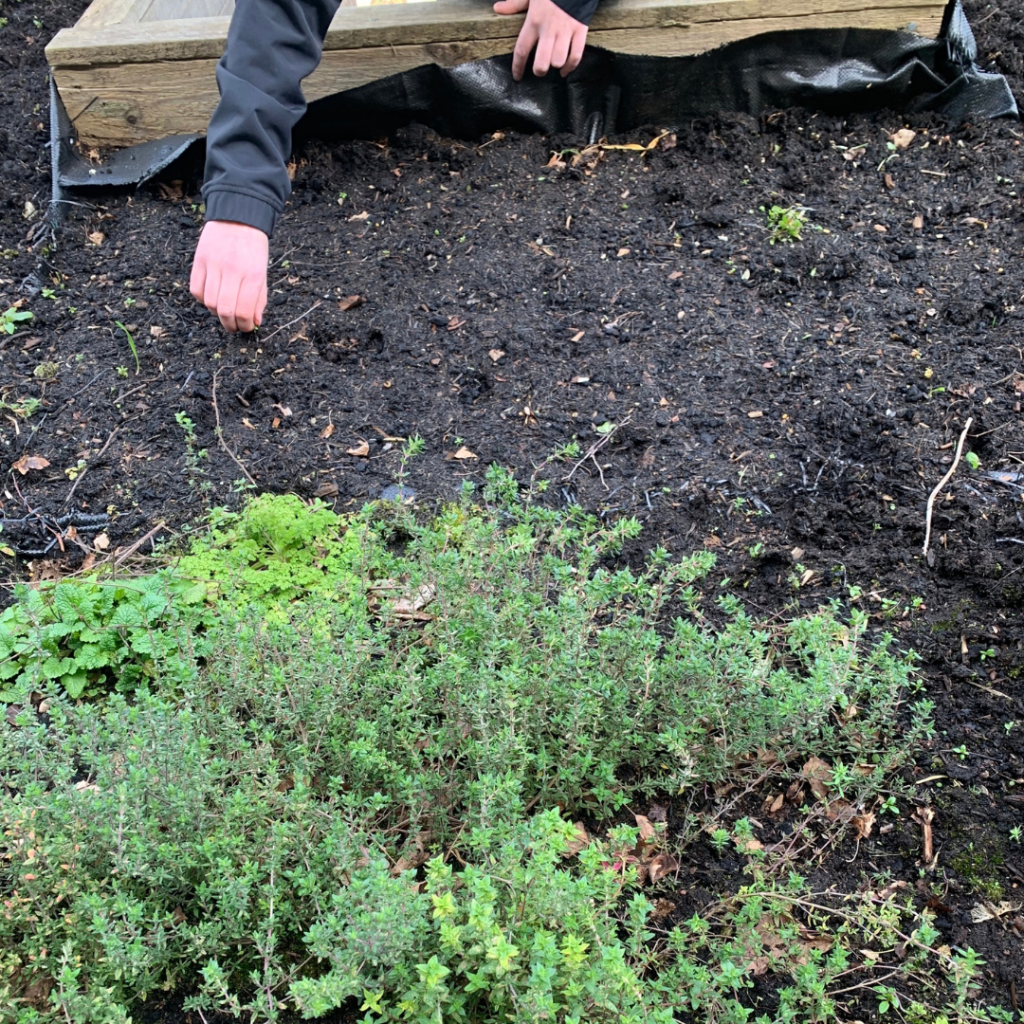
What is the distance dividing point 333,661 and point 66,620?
42.1 inches

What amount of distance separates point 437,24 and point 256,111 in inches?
55.0

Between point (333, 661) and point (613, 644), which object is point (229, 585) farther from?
point (613, 644)

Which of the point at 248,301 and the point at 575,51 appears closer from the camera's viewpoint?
the point at 248,301

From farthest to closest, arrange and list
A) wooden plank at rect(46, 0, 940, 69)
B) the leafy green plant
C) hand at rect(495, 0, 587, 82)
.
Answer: wooden plank at rect(46, 0, 940, 69)
hand at rect(495, 0, 587, 82)
the leafy green plant

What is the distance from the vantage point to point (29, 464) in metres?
3.20

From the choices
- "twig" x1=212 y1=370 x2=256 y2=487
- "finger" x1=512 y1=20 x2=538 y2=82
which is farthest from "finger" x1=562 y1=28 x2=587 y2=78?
"twig" x1=212 y1=370 x2=256 y2=487

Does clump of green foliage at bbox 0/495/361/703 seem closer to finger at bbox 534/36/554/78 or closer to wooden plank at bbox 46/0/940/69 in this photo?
finger at bbox 534/36/554/78

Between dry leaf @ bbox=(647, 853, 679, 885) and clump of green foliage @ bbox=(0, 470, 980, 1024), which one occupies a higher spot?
clump of green foliage @ bbox=(0, 470, 980, 1024)

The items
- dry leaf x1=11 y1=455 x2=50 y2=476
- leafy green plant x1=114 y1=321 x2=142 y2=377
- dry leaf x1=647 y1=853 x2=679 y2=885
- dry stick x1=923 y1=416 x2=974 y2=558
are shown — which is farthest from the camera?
leafy green plant x1=114 y1=321 x2=142 y2=377

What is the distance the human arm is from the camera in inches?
116

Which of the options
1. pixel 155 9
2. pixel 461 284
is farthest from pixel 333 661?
pixel 155 9

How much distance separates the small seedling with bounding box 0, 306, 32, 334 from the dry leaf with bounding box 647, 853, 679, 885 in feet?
10.6

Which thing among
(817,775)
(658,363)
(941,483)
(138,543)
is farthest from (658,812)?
(138,543)

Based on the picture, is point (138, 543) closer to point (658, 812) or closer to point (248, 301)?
point (248, 301)
